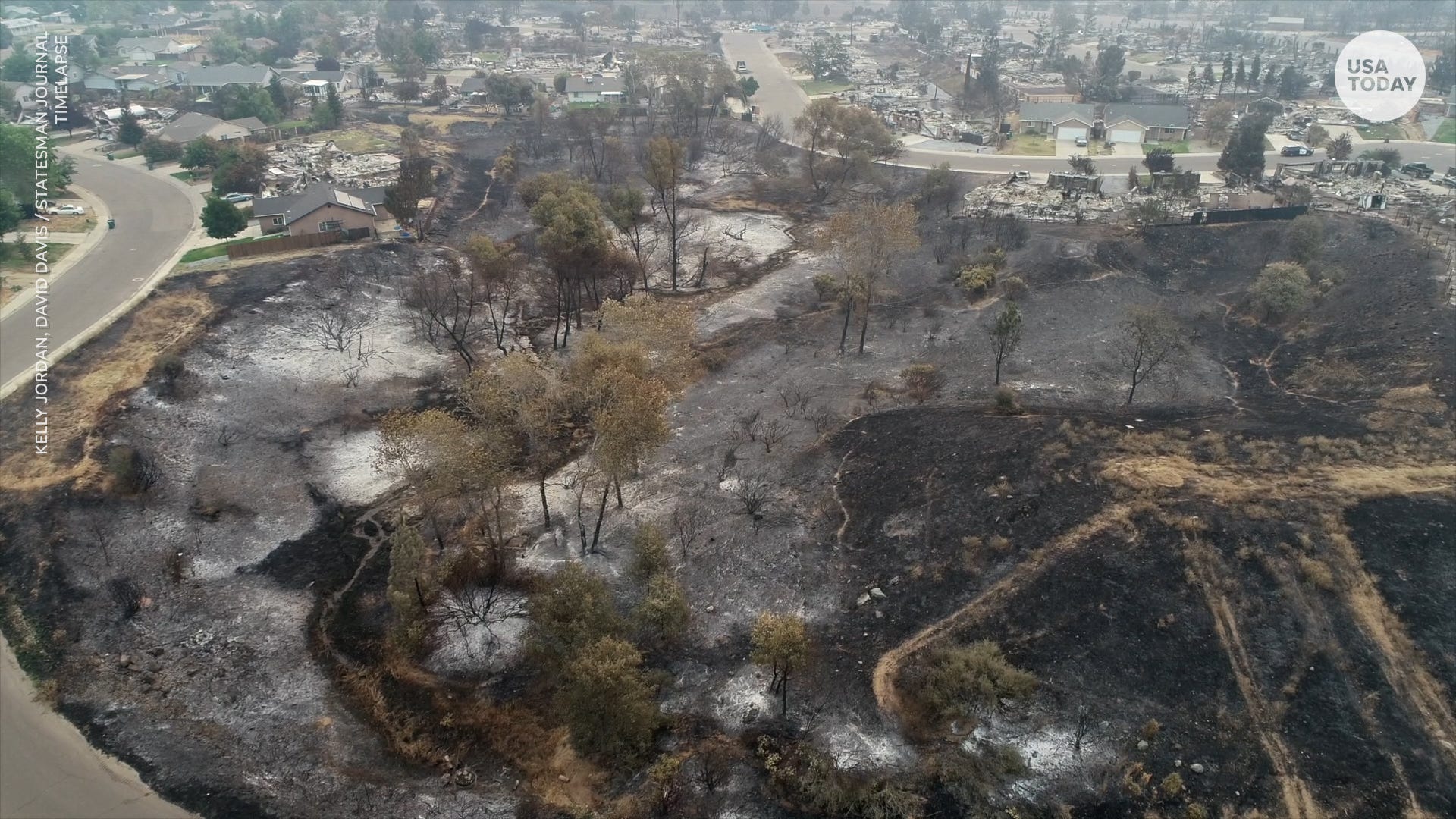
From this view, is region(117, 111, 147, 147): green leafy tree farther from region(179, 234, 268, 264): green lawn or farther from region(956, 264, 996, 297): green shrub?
region(956, 264, 996, 297): green shrub

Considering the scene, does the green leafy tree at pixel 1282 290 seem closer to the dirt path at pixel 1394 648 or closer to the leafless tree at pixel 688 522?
→ the dirt path at pixel 1394 648

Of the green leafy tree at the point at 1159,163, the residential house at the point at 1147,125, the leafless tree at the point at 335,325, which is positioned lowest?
the leafless tree at the point at 335,325

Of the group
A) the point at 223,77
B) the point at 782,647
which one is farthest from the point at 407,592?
the point at 223,77

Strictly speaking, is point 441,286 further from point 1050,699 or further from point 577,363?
point 1050,699

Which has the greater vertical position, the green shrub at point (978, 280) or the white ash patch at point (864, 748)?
the green shrub at point (978, 280)

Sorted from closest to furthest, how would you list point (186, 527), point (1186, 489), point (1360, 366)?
1. point (1186, 489)
2. point (186, 527)
3. point (1360, 366)

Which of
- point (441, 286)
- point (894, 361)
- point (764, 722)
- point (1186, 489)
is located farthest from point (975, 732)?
point (441, 286)

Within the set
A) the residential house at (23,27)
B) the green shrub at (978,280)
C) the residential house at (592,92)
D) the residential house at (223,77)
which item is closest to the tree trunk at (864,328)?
the green shrub at (978,280)
